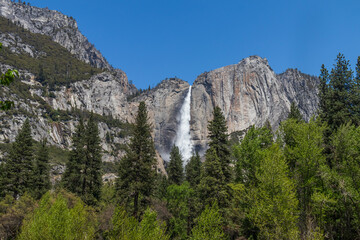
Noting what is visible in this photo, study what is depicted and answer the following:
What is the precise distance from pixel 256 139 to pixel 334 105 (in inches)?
452

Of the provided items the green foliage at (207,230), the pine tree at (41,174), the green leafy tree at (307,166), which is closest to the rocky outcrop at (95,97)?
the pine tree at (41,174)

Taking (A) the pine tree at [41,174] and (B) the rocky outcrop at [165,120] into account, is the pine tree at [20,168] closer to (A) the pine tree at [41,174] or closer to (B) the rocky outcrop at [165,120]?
(A) the pine tree at [41,174]

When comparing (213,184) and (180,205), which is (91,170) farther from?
(213,184)

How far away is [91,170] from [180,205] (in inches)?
560

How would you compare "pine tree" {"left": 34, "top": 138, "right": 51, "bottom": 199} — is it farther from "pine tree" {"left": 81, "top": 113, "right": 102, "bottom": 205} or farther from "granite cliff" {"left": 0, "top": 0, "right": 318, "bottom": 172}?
"granite cliff" {"left": 0, "top": 0, "right": 318, "bottom": 172}

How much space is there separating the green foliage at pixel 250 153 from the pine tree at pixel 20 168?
27.4 meters

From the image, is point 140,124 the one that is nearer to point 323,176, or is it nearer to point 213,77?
point 323,176

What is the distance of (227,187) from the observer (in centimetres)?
2723

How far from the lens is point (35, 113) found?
137 metres

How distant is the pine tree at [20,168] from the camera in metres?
33.5

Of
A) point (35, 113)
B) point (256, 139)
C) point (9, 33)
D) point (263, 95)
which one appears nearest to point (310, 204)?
point (256, 139)

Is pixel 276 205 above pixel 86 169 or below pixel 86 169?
→ below

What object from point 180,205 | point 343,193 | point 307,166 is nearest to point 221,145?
point 307,166

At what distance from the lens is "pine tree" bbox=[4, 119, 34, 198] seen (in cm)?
3350
